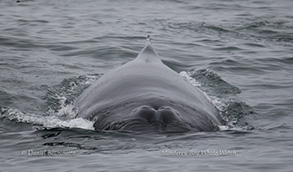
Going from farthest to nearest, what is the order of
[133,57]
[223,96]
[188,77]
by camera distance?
1. [133,57]
2. [188,77]
3. [223,96]

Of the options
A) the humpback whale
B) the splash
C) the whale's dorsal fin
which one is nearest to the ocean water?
the splash

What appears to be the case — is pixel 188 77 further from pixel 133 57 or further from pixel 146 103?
pixel 146 103

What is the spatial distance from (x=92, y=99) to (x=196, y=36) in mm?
10354

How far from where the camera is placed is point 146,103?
27.1ft

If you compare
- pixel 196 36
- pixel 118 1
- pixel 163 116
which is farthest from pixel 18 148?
pixel 118 1

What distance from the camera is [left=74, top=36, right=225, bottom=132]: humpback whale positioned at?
26.2 feet

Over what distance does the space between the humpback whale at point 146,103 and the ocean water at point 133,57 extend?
0.22m

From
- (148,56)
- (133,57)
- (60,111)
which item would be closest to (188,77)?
(133,57)

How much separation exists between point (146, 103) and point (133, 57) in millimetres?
8554

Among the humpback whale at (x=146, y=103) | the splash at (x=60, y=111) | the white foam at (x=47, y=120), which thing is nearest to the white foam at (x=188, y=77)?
the splash at (x=60, y=111)

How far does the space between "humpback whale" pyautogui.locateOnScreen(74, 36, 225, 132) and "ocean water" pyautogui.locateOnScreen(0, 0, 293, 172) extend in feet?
0.71

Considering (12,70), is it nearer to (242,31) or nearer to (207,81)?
(207,81)

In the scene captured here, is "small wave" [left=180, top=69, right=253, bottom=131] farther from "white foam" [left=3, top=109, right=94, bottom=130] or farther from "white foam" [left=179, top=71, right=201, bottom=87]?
"white foam" [left=3, top=109, right=94, bottom=130]

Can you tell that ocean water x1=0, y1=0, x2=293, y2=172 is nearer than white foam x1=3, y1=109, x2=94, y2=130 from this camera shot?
Yes
